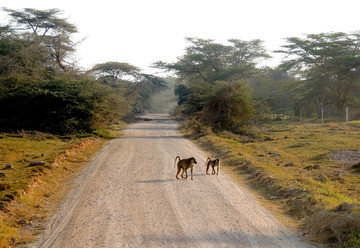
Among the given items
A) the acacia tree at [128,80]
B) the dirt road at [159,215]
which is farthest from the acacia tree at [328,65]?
the dirt road at [159,215]

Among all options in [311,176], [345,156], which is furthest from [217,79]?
[311,176]

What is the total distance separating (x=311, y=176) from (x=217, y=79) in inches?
1182

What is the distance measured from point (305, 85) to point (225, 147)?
103 ft

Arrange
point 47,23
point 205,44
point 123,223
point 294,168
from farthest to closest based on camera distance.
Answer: point 205,44
point 47,23
point 294,168
point 123,223

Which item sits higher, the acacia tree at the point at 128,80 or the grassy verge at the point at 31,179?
the acacia tree at the point at 128,80

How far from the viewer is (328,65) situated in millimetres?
43094

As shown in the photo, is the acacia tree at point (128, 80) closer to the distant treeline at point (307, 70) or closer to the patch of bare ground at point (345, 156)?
the distant treeline at point (307, 70)

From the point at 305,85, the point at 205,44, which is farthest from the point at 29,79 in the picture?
the point at 305,85

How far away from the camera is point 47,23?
127 ft

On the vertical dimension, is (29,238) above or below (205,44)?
below

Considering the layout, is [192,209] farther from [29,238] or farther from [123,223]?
[29,238]

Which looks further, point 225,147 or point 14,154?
point 225,147

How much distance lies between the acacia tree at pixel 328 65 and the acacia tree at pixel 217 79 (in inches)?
230

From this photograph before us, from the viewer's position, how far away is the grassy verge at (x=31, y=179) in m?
7.10
